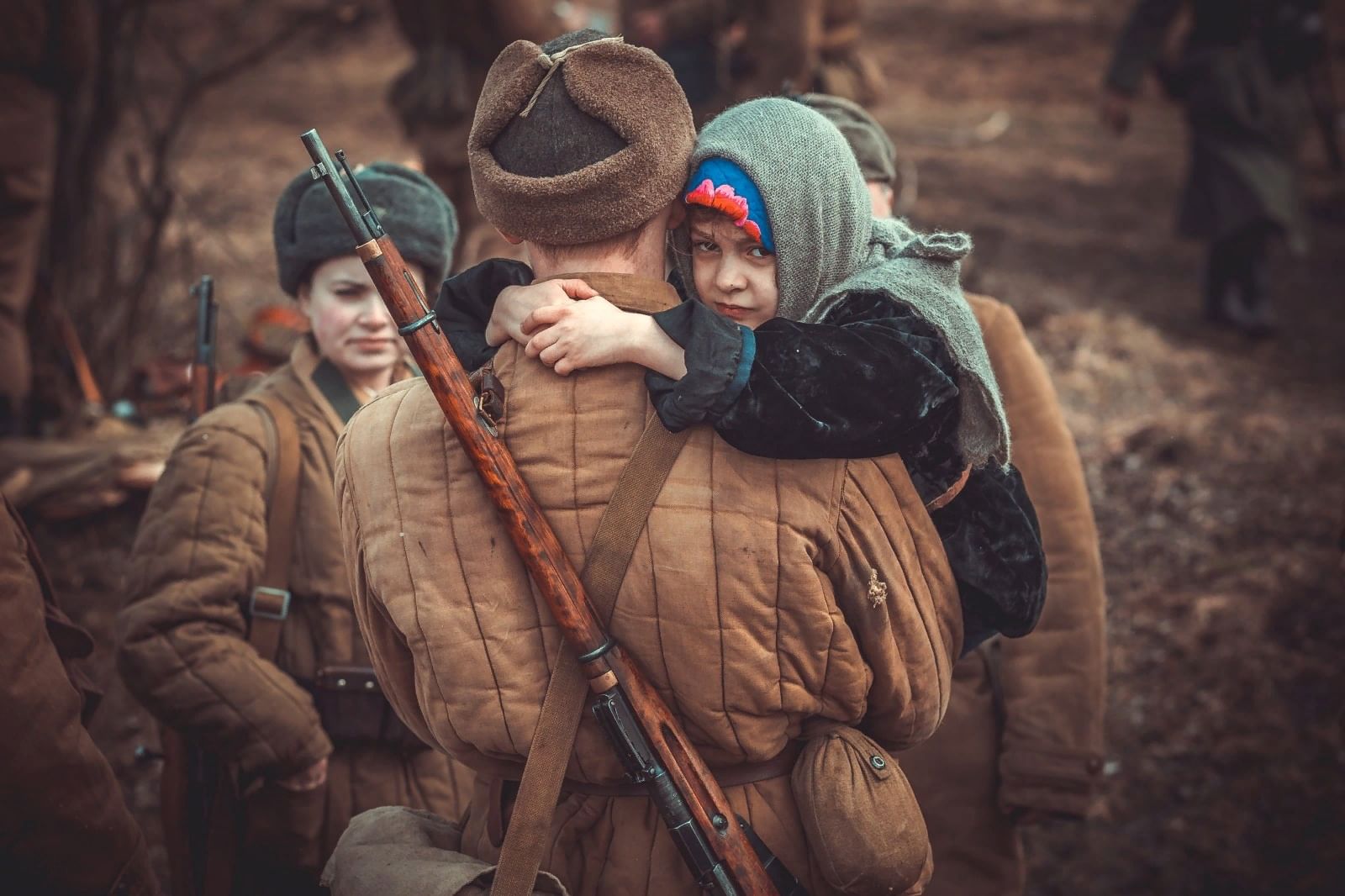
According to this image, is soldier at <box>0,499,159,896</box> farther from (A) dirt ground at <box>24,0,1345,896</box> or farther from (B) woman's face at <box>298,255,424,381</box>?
(A) dirt ground at <box>24,0,1345,896</box>

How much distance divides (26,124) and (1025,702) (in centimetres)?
403

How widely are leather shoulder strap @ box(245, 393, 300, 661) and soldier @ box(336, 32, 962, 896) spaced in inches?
30.4

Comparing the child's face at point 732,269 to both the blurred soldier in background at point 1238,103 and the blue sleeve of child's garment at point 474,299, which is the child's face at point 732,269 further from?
the blurred soldier in background at point 1238,103

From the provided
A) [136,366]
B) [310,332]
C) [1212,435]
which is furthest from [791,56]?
[310,332]

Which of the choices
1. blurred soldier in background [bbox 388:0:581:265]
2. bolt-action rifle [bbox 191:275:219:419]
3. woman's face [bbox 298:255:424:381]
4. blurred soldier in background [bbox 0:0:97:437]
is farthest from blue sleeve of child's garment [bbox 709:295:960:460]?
blurred soldier in background [bbox 388:0:581:265]

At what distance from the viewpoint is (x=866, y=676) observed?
5.65 ft

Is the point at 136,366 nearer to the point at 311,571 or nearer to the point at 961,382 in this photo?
the point at 311,571

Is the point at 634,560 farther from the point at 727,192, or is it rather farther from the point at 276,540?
the point at 276,540

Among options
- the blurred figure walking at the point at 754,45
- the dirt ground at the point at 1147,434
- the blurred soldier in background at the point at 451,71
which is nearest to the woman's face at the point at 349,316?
the dirt ground at the point at 1147,434

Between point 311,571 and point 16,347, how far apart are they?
2.87m

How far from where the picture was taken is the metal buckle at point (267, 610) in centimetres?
246

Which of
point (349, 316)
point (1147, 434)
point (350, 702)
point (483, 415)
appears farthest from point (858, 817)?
point (1147, 434)

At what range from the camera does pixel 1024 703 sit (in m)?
2.57

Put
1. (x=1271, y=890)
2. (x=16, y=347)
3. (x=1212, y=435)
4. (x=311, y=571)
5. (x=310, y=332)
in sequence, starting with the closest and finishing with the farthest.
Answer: (x=311, y=571) < (x=310, y=332) < (x=1271, y=890) < (x=16, y=347) < (x=1212, y=435)
